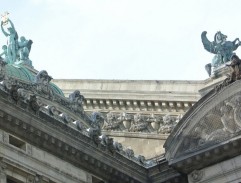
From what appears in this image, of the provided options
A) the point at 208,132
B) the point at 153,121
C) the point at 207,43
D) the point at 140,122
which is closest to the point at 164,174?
the point at 208,132

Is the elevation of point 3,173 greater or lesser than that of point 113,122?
lesser

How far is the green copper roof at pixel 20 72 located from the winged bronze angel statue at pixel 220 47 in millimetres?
9188

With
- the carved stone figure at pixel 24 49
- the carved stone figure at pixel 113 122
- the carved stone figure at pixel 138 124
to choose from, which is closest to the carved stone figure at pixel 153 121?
the carved stone figure at pixel 138 124

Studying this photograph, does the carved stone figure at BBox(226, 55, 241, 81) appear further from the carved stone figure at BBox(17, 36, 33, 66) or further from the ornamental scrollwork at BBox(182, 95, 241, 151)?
the carved stone figure at BBox(17, 36, 33, 66)

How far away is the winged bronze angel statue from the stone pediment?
10568mm

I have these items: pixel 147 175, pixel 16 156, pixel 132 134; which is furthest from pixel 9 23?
pixel 16 156

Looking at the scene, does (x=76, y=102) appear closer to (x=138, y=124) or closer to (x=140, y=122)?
(x=138, y=124)

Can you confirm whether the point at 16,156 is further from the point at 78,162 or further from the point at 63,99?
the point at 63,99

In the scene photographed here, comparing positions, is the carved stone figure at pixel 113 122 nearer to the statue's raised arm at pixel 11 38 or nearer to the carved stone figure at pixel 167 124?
the carved stone figure at pixel 167 124

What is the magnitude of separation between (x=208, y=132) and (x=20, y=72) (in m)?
10.7

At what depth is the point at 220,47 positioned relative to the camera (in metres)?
47.5

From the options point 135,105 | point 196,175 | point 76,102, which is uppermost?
point 135,105

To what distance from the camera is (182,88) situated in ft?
181

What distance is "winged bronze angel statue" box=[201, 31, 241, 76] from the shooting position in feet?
155
